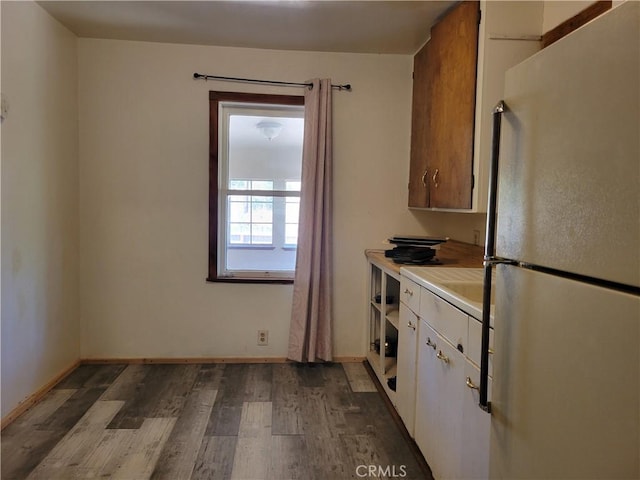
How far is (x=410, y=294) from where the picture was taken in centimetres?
205

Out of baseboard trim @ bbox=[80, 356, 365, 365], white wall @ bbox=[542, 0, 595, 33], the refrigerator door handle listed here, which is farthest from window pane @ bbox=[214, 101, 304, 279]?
the refrigerator door handle

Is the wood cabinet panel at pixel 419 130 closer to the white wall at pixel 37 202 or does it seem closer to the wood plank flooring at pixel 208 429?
the wood plank flooring at pixel 208 429

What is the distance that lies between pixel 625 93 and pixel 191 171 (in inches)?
109

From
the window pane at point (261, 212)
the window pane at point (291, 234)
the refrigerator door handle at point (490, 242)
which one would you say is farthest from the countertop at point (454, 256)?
the refrigerator door handle at point (490, 242)

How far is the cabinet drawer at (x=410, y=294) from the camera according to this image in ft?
6.40

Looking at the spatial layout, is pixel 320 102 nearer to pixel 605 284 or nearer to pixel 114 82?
pixel 114 82

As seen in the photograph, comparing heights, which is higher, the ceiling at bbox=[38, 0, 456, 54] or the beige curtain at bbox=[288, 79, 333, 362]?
the ceiling at bbox=[38, 0, 456, 54]

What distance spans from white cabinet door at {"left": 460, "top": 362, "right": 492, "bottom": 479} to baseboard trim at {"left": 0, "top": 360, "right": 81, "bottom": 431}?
2.33 metres

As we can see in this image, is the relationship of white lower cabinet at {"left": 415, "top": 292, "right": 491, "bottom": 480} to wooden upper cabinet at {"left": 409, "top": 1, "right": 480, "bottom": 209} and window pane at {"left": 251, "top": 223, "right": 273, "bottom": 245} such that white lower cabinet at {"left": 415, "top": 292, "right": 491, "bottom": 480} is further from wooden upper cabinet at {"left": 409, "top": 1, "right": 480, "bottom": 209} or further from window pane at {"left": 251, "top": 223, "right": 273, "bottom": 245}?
window pane at {"left": 251, "top": 223, "right": 273, "bottom": 245}

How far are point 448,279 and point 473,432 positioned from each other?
71cm

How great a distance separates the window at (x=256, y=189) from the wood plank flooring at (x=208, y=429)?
83 cm

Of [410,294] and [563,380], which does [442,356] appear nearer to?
[410,294]

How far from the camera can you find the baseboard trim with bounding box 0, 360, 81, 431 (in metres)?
2.20

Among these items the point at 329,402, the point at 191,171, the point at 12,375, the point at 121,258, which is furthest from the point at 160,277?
the point at 329,402
